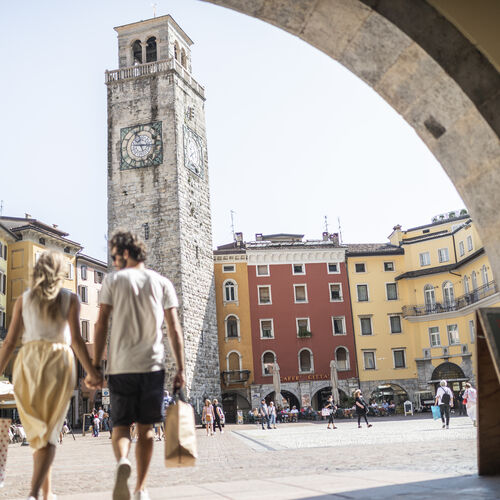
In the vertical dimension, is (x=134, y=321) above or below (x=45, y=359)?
above

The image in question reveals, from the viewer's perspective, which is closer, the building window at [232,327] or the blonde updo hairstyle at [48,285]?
the blonde updo hairstyle at [48,285]

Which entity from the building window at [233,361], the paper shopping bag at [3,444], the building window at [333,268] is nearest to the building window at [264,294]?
the building window at [233,361]

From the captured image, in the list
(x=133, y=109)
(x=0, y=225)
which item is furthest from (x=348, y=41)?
(x=0, y=225)

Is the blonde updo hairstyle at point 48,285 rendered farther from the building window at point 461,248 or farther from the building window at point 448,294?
the building window at point 448,294

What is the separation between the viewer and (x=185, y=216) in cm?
3844

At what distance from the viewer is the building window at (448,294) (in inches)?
1776

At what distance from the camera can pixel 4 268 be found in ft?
144

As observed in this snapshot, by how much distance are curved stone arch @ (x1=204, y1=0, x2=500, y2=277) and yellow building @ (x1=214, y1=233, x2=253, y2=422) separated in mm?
39917

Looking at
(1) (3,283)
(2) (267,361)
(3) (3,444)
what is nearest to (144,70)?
(1) (3,283)

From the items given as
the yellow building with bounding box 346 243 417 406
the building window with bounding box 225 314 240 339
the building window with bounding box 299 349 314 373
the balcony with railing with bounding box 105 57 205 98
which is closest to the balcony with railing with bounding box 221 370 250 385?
the building window with bounding box 225 314 240 339

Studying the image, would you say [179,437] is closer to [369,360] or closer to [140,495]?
[140,495]

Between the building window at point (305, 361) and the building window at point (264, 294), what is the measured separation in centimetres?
405

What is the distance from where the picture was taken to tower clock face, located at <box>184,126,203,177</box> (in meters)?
40.0

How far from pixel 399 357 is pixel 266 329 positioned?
913 cm
